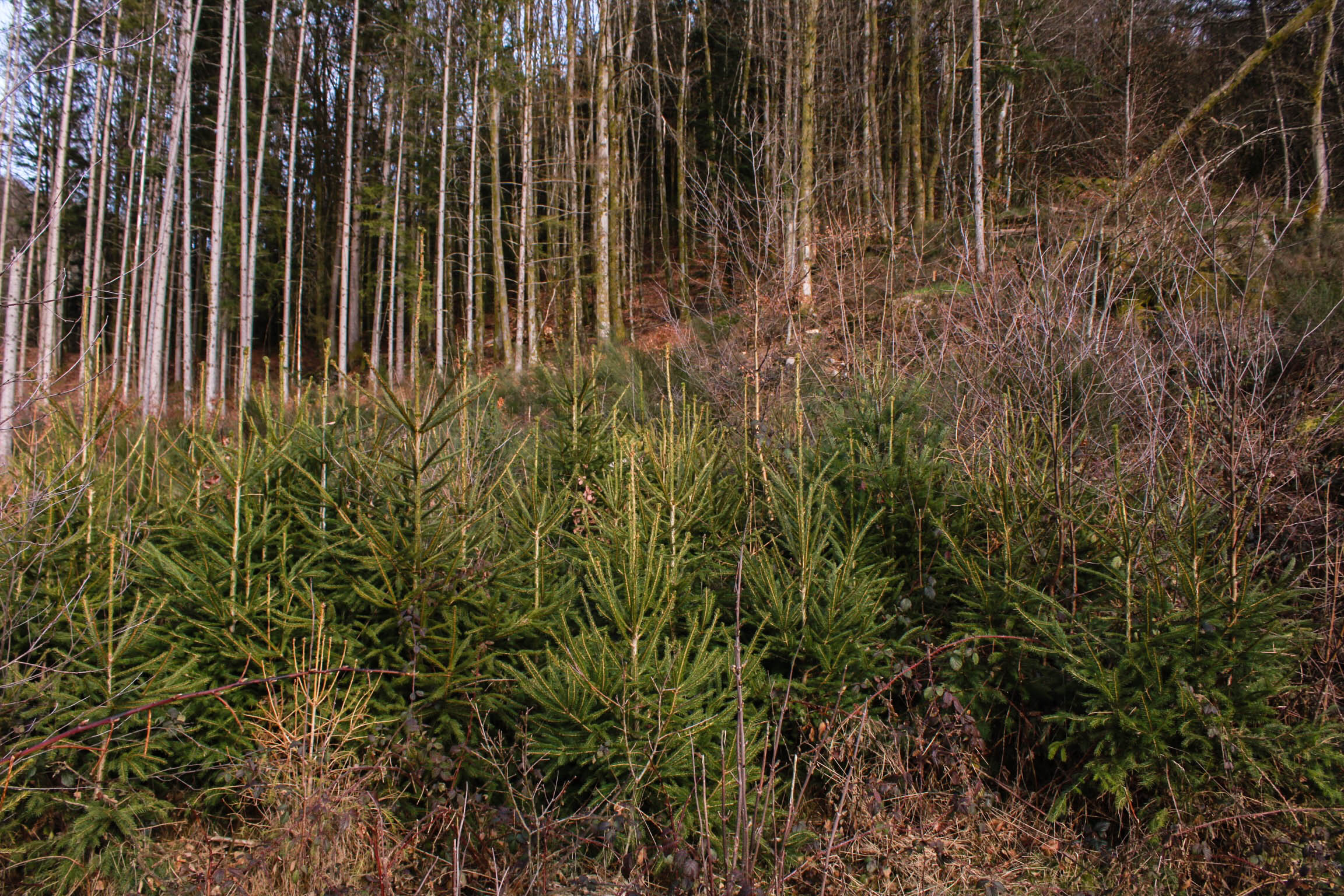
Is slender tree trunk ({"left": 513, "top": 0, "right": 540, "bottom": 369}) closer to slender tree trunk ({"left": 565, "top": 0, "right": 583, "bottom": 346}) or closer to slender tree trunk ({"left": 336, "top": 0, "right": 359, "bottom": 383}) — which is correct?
slender tree trunk ({"left": 565, "top": 0, "right": 583, "bottom": 346})

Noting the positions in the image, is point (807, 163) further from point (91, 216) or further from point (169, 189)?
point (91, 216)

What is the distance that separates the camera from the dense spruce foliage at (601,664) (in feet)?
9.56

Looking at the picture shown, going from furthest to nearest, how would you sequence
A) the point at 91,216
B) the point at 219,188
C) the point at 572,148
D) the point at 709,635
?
the point at 572,148, the point at 91,216, the point at 219,188, the point at 709,635

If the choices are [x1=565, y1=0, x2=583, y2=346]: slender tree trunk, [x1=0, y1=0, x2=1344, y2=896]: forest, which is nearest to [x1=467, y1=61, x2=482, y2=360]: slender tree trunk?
[x1=565, y1=0, x2=583, y2=346]: slender tree trunk

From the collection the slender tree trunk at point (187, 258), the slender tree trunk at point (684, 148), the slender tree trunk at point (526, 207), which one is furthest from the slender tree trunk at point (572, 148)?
the slender tree trunk at point (187, 258)

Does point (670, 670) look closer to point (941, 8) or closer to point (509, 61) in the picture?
point (509, 61)

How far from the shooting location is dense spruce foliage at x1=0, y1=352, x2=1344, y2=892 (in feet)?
9.56

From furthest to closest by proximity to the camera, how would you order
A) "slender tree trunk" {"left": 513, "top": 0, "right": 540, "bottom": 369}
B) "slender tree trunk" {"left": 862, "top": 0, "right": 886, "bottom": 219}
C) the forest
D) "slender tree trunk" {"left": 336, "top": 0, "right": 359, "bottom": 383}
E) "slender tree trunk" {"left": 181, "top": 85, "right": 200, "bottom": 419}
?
1. "slender tree trunk" {"left": 862, "top": 0, "right": 886, "bottom": 219}
2. "slender tree trunk" {"left": 336, "top": 0, "right": 359, "bottom": 383}
3. "slender tree trunk" {"left": 513, "top": 0, "right": 540, "bottom": 369}
4. "slender tree trunk" {"left": 181, "top": 85, "right": 200, "bottom": 419}
5. the forest

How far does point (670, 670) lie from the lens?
2936 millimetres

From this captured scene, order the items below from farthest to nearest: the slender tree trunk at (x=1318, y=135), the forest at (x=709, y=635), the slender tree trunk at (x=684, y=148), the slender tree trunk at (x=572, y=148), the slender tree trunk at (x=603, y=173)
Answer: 1. the slender tree trunk at (x=684, y=148)
2. the slender tree trunk at (x=572, y=148)
3. the slender tree trunk at (x=603, y=173)
4. the slender tree trunk at (x=1318, y=135)
5. the forest at (x=709, y=635)

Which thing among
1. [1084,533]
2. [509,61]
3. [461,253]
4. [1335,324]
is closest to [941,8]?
[509,61]

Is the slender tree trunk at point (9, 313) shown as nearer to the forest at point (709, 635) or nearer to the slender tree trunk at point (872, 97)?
the forest at point (709, 635)

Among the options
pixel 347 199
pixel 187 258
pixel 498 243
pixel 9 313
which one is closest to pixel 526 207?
pixel 498 243

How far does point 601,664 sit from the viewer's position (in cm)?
281
